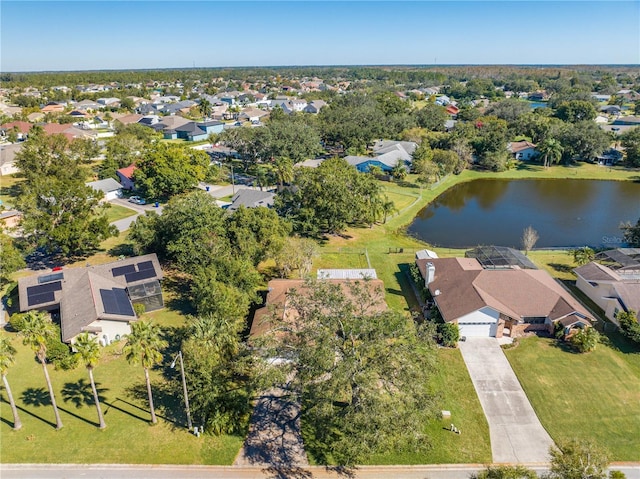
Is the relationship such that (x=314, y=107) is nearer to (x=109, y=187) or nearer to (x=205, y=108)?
(x=205, y=108)

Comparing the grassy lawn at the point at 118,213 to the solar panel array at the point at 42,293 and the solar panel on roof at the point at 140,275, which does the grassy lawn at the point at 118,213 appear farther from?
the solar panel array at the point at 42,293

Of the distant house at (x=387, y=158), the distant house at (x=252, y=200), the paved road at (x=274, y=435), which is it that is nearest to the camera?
the paved road at (x=274, y=435)

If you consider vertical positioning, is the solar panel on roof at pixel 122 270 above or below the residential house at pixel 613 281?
above

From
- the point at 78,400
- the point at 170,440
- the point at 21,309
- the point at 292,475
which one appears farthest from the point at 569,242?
the point at 21,309

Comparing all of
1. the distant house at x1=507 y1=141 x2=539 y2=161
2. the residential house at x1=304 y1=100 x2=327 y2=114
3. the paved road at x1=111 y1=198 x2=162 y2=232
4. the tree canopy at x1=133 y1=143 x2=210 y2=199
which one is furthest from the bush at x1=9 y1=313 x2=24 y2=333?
the residential house at x1=304 y1=100 x2=327 y2=114

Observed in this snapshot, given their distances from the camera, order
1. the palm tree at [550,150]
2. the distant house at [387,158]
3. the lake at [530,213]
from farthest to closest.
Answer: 1. the palm tree at [550,150]
2. the distant house at [387,158]
3. the lake at [530,213]

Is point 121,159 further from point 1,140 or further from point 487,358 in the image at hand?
point 487,358

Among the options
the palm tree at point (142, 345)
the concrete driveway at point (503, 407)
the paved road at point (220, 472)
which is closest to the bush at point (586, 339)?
the concrete driveway at point (503, 407)
